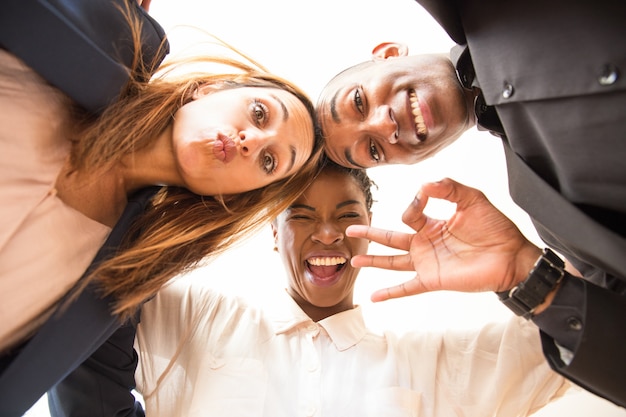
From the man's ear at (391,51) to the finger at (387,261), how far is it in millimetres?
652

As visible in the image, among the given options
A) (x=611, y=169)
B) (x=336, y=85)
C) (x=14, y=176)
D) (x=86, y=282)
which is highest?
(x=611, y=169)

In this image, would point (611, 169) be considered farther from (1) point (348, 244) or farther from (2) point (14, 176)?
(2) point (14, 176)

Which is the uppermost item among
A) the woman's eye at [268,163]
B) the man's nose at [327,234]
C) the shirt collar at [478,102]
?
the shirt collar at [478,102]

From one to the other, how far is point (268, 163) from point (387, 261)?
15.3 inches

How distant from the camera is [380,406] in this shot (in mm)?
1367

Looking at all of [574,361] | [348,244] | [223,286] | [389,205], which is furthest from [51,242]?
[389,205]

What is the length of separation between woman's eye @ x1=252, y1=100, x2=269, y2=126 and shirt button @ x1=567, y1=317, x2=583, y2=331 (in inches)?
31.6

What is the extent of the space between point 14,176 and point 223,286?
0.77 metres

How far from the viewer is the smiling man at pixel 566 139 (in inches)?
31.8

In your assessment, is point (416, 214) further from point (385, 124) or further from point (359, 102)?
point (359, 102)

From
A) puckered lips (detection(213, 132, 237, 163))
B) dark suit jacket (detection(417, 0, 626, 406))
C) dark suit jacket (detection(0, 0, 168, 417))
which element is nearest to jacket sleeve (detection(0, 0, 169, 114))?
dark suit jacket (detection(0, 0, 168, 417))

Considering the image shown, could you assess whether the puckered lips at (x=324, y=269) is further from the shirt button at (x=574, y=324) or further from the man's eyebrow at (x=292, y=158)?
the shirt button at (x=574, y=324)

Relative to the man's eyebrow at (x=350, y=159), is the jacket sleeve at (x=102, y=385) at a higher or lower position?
lower

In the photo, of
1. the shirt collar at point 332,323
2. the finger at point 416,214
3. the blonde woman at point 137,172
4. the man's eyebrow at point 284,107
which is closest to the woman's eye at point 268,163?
the blonde woman at point 137,172
